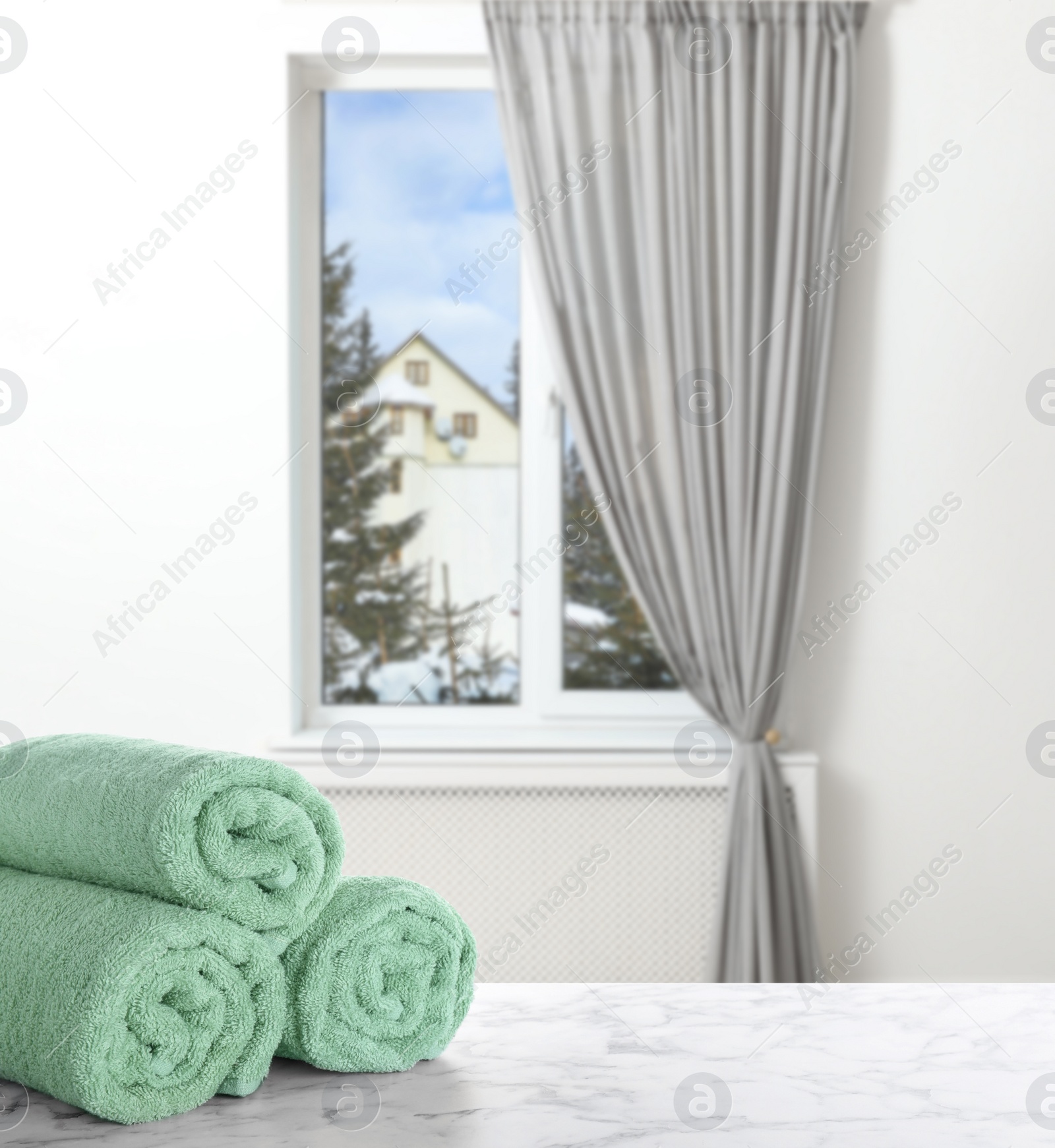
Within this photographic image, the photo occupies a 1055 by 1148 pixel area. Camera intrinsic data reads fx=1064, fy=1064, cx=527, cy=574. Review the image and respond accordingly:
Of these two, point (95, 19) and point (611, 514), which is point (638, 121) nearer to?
point (611, 514)

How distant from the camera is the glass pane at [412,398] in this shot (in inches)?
98.0

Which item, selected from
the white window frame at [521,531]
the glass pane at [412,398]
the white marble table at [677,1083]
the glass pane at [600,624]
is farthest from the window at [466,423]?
the white marble table at [677,1083]

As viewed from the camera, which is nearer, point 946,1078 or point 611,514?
point 946,1078

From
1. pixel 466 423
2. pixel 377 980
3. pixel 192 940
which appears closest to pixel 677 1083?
pixel 377 980

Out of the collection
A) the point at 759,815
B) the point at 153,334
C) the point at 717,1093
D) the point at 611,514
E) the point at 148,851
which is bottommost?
the point at 759,815

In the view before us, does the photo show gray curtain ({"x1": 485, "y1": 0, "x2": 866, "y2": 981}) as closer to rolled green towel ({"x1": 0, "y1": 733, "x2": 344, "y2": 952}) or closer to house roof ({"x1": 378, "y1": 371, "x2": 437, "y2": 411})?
house roof ({"x1": 378, "y1": 371, "x2": 437, "y2": 411})

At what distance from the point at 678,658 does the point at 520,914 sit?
2.14 feet

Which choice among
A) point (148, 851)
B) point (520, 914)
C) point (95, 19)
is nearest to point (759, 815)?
point (520, 914)

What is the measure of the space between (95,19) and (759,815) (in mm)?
2257

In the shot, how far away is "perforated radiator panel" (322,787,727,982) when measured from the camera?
2.30m

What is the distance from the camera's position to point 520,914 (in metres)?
2.30

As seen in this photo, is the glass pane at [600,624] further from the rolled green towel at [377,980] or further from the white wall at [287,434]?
the rolled green towel at [377,980]

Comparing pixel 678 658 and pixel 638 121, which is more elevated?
pixel 638 121

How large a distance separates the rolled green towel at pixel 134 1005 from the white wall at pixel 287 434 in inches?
71.4
